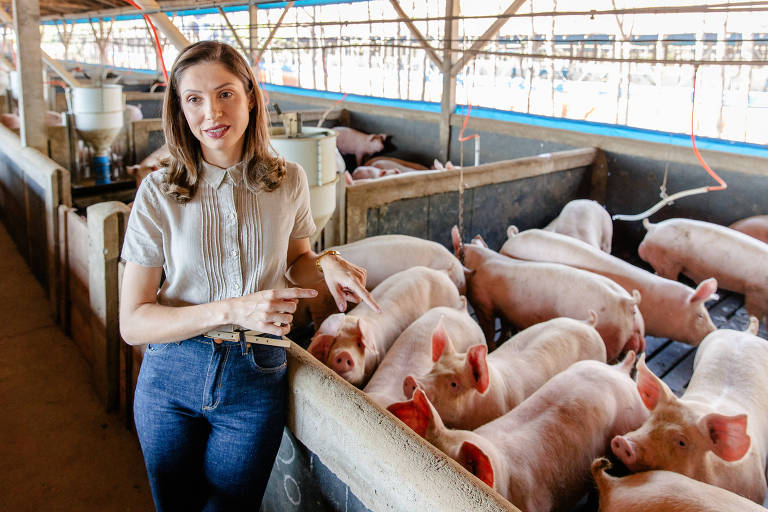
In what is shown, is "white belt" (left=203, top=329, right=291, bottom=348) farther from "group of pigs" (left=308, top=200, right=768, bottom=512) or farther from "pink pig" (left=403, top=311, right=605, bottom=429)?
"pink pig" (left=403, top=311, right=605, bottom=429)

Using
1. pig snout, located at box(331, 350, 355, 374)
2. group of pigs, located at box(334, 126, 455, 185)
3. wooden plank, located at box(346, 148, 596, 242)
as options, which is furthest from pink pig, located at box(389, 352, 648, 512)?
group of pigs, located at box(334, 126, 455, 185)

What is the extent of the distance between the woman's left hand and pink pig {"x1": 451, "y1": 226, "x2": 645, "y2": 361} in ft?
7.19

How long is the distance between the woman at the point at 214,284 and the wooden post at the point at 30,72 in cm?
396

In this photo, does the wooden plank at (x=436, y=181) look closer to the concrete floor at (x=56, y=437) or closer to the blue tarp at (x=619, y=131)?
the blue tarp at (x=619, y=131)

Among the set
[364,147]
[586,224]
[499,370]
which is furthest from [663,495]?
[364,147]

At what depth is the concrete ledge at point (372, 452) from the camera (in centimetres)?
138

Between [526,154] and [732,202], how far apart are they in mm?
2116

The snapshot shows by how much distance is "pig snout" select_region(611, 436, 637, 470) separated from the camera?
6.59 feet

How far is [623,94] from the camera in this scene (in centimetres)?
1279

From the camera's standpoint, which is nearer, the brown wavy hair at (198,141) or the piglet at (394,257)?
the brown wavy hair at (198,141)

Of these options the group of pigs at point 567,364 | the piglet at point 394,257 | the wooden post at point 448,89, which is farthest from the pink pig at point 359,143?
the piglet at point 394,257

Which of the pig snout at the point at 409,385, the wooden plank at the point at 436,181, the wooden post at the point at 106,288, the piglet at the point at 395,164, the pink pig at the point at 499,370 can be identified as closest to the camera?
the pig snout at the point at 409,385

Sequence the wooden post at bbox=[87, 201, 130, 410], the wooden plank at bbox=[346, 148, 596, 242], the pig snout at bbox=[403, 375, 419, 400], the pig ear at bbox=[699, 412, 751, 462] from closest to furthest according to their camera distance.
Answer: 1. the pig ear at bbox=[699, 412, 751, 462]
2. the pig snout at bbox=[403, 375, 419, 400]
3. the wooden post at bbox=[87, 201, 130, 410]
4. the wooden plank at bbox=[346, 148, 596, 242]

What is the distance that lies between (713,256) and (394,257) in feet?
7.82
